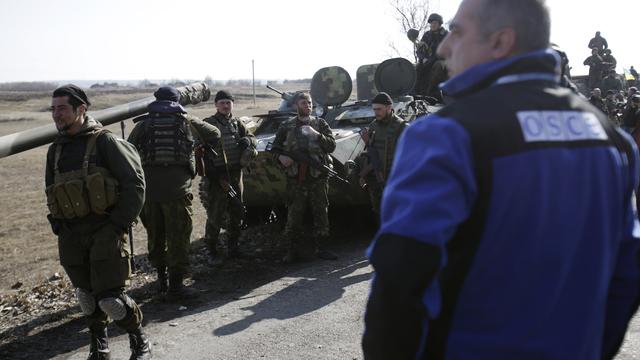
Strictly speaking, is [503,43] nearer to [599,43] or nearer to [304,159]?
[304,159]

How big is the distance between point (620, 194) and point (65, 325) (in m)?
4.60

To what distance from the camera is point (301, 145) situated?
6645 millimetres

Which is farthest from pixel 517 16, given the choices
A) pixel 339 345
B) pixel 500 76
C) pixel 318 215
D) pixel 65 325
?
pixel 318 215

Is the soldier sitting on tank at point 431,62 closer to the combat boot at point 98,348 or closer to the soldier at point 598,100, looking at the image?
the soldier at point 598,100

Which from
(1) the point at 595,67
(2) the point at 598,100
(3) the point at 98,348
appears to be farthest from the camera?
(1) the point at 595,67

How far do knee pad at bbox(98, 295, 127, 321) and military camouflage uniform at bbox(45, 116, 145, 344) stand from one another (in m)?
0.01

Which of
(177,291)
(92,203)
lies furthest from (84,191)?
(177,291)

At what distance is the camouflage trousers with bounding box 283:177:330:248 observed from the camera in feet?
22.3

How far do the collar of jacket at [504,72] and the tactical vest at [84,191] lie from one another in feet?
9.73

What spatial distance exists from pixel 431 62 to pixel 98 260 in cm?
724

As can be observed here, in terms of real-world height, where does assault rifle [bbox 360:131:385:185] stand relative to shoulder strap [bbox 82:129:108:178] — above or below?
below

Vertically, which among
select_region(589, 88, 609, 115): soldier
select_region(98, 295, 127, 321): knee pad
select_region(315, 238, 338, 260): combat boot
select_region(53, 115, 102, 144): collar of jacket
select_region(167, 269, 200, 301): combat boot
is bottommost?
select_region(315, 238, 338, 260): combat boot

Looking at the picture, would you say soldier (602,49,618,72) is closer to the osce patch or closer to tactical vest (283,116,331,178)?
tactical vest (283,116,331,178)

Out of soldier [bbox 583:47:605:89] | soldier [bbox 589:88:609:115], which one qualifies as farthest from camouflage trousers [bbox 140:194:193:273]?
soldier [bbox 583:47:605:89]
